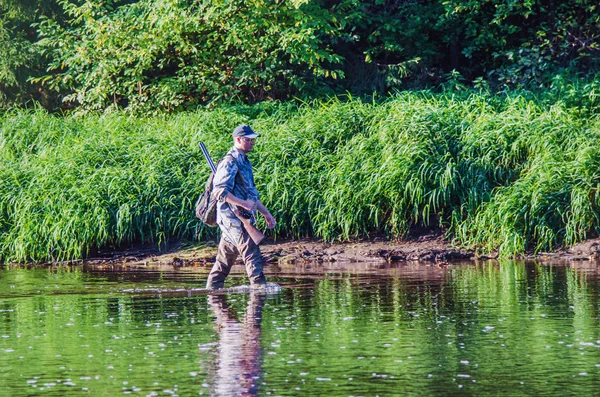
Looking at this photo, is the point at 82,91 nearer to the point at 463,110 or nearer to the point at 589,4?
the point at 463,110

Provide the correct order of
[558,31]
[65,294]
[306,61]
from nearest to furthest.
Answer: [65,294], [306,61], [558,31]

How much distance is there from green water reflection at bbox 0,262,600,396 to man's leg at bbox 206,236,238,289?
0.99 ft

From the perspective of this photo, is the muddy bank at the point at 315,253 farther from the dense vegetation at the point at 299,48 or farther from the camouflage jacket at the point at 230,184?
the dense vegetation at the point at 299,48

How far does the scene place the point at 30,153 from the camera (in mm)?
19844

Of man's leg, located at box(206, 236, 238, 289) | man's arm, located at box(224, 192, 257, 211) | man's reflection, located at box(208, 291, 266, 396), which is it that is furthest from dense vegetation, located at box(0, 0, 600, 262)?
man's reflection, located at box(208, 291, 266, 396)

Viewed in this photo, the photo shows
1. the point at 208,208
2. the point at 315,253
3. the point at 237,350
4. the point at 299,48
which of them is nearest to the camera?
the point at 237,350

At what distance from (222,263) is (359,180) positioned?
4894 mm

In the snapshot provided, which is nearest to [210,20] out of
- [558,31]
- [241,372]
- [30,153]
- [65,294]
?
[30,153]

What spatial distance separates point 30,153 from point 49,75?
325 centimetres

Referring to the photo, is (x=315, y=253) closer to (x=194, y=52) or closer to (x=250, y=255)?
(x=250, y=255)

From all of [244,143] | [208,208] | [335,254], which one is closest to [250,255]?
[208,208]

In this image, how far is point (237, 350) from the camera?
8.34m

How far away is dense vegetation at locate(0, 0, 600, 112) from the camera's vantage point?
20.3 metres

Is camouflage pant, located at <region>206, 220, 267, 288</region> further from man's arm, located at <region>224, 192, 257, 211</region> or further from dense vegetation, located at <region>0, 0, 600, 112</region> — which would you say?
dense vegetation, located at <region>0, 0, 600, 112</region>
